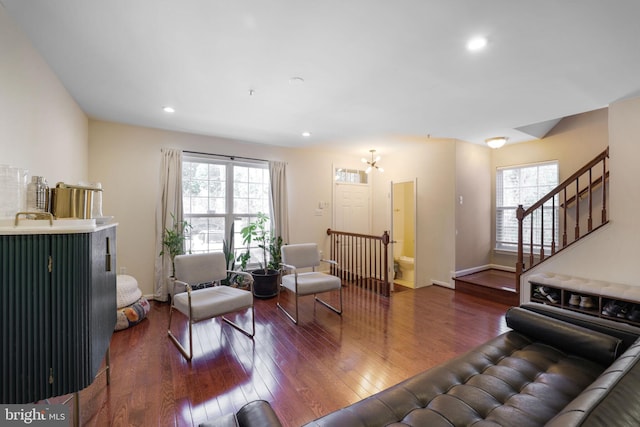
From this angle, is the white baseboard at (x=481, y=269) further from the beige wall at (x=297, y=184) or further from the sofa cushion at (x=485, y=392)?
the sofa cushion at (x=485, y=392)

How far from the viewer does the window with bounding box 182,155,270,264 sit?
14.0 feet

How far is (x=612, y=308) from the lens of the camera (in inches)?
109

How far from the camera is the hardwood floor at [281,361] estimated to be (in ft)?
5.96

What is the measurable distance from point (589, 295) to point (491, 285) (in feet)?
3.86

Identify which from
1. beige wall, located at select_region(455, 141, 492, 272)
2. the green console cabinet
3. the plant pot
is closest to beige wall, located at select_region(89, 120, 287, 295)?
the plant pot

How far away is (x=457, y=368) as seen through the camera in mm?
1506

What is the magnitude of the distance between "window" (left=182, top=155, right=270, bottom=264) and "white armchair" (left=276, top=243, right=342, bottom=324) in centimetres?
128

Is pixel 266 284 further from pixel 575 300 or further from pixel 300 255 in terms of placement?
pixel 575 300

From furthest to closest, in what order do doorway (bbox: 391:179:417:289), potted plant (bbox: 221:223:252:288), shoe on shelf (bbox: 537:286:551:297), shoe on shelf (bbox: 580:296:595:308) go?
doorway (bbox: 391:179:417:289) → potted plant (bbox: 221:223:252:288) → shoe on shelf (bbox: 537:286:551:297) → shoe on shelf (bbox: 580:296:595:308)

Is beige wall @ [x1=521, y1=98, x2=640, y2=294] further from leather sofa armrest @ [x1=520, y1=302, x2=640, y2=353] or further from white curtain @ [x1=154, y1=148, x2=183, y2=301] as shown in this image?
white curtain @ [x1=154, y1=148, x2=183, y2=301]

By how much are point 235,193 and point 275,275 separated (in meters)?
1.59

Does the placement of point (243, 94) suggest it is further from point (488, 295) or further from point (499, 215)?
point (499, 215)

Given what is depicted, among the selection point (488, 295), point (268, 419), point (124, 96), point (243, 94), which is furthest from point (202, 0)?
point (488, 295)

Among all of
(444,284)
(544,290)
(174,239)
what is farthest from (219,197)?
(544,290)
